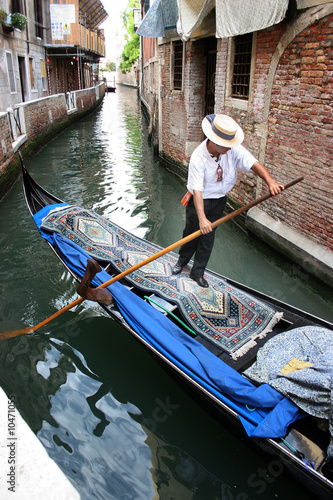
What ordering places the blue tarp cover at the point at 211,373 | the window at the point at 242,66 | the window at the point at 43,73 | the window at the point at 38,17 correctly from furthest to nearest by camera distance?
the window at the point at 43,73 → the window at the point at 38,17 → the window at the point at 242,66 → the blue tarp cover at the point at 211,373

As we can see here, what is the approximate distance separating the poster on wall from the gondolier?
14.1 metres

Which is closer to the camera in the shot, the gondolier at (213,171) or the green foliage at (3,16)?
the gondolier at (213,171)

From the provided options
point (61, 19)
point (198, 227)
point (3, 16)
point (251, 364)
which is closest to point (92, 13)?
point (61, 19)

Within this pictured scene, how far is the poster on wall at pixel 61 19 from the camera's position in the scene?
45.7ft

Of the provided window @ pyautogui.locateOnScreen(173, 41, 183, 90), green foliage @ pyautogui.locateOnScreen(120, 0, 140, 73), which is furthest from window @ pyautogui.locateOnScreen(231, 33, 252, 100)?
green foliage @ pyautogui.locateOnScreen(120, 0, 140, 73)

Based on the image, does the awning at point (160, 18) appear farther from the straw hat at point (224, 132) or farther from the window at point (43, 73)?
the window at point (43, 73)

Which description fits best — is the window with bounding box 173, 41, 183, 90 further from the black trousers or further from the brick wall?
the black trousers

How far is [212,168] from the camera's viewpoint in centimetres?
254

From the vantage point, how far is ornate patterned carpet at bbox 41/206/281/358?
2.49 metres

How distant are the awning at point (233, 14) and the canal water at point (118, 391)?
7.08ft

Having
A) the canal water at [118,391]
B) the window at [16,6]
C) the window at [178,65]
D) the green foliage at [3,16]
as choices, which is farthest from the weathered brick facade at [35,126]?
the window at [178,65]

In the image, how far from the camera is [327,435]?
1.81 metres

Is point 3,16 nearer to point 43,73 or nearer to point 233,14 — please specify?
point 43,73

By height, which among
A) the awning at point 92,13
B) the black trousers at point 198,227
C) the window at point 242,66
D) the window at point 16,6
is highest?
the awning at point 92,13
